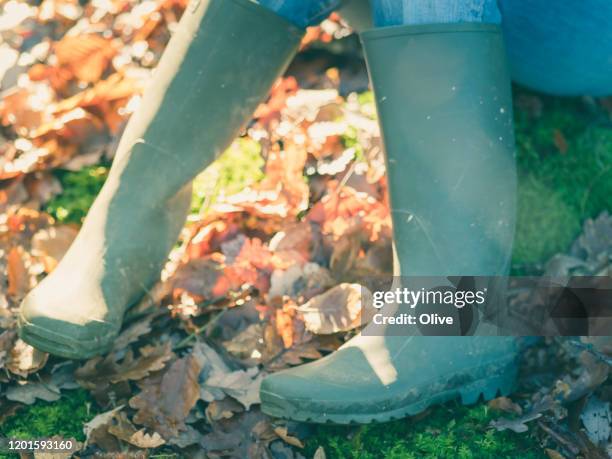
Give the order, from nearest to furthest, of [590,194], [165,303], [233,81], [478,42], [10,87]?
1. [478,42]
2. [233,81]
3. [165,303]
4. [590,194]
5. [10,87]

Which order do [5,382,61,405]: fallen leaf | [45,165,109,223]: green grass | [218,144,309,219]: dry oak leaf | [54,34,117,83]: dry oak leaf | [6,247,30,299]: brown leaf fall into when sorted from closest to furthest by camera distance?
[5,382,61,405]: fallen leaf < [6,247,30,299]: brown leaf < [218,144,309,219]: dry oak leaf < [45,165,109,223]: green grass < [54,34,117,83]: dry oak leaf

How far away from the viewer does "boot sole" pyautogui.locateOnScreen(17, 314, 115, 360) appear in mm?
1744

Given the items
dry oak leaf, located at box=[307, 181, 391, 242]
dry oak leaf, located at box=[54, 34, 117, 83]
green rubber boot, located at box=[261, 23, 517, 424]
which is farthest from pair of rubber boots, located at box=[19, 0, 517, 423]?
dry oak leaf, located at box=[54, 34, 117, 83]

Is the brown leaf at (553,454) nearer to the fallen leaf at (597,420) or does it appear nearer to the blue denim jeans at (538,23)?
the fallen leaf at (597,420)

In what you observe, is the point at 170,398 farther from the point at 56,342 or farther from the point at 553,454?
the point at 553,454

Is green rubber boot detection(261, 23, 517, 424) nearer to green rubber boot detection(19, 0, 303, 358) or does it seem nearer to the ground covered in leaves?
the ground covered in leaves

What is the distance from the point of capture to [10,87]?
2711 millimetres

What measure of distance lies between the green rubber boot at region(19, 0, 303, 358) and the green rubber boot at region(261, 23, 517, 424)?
33 cm

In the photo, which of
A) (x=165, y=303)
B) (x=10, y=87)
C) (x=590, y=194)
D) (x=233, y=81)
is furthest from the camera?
(x=10, y=87)

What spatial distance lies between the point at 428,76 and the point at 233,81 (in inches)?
19.0

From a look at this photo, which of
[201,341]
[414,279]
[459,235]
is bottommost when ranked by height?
[201,341]

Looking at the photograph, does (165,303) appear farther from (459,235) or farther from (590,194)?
(590,194)

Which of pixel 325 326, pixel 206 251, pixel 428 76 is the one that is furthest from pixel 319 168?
pixel 428 76

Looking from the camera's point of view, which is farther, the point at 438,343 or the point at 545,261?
the point at 545,261
